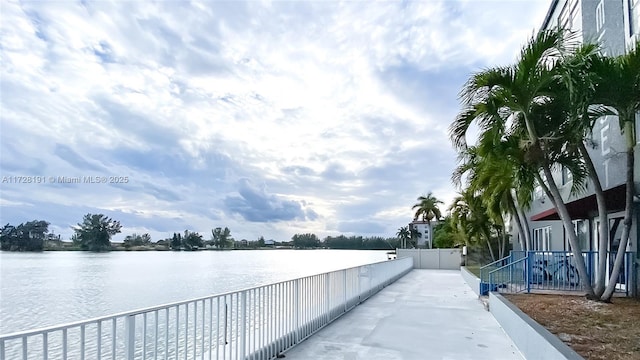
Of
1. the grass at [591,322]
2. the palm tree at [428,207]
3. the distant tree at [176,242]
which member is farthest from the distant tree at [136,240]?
the grass at [591,322]

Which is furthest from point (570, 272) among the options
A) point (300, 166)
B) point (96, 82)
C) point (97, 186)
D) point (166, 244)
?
point (166, 244)

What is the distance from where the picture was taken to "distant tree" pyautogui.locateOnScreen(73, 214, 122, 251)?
61312mm

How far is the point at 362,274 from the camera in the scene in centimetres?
1066

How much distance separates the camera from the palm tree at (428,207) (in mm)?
42697

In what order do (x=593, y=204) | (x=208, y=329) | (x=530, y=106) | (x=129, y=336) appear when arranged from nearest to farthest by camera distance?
(x=129, y=336) < (x=208, y=329) < (x=530, y=106) < (x=593, y=204)

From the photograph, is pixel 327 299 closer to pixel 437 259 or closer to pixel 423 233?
pixel 437 259

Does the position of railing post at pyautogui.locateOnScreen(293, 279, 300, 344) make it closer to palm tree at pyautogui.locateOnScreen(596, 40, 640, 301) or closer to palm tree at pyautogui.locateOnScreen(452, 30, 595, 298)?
palm tree at pyautogui.locateOnScreen(452, 30, 595, 298)

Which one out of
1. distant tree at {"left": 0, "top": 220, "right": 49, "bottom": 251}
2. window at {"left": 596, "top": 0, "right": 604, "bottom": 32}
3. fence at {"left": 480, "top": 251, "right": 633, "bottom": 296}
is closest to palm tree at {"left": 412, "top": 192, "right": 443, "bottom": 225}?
fence at {"left": 480, "top": 251, "right": 633, "bottom": 296}

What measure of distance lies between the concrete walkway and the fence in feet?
2.72

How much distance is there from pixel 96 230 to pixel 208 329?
65376mm

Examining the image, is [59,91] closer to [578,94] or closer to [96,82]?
[96,82]

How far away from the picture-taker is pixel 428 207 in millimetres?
42688

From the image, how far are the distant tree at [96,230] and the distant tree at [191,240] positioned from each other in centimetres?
1210

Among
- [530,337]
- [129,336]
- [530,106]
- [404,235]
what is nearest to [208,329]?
[129,336]
